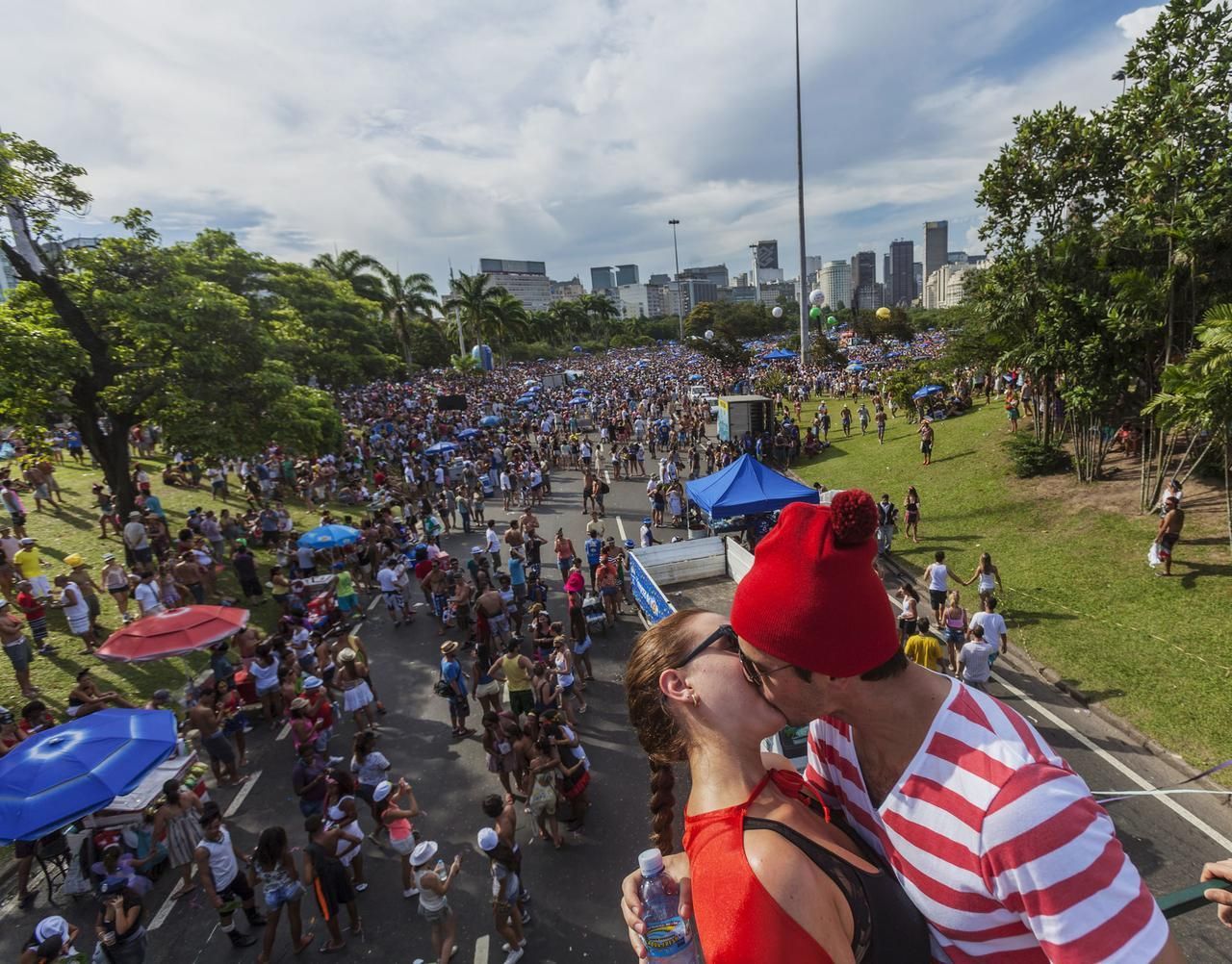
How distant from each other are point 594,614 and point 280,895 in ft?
21.2

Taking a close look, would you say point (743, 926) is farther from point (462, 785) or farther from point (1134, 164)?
point (1134, 164)

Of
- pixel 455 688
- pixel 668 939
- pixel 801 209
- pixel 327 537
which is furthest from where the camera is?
pixel 801 209

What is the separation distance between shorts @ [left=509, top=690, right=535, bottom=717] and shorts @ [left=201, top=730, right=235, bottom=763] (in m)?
3.61

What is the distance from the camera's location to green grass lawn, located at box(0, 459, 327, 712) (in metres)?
9.93

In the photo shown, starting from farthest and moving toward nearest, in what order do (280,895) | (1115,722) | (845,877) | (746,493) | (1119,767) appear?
(746,493), (1115,722), (1119,767), (280,895), (845,877)

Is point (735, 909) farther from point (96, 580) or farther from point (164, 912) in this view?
point (96, 580)

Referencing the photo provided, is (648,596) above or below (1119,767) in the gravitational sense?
above

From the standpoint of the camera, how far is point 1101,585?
1062 cm

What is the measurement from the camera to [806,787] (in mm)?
1716

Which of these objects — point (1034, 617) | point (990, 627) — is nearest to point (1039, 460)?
point (1034, 617)

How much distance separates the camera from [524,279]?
181375 millimetres


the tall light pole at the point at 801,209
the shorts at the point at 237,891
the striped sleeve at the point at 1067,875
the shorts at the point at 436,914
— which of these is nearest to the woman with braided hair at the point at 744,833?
the striped sleeve at the point at 1067,875

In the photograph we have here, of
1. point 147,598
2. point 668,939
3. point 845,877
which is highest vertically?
point 845,877

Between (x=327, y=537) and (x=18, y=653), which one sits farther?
(x=327, y=537)
